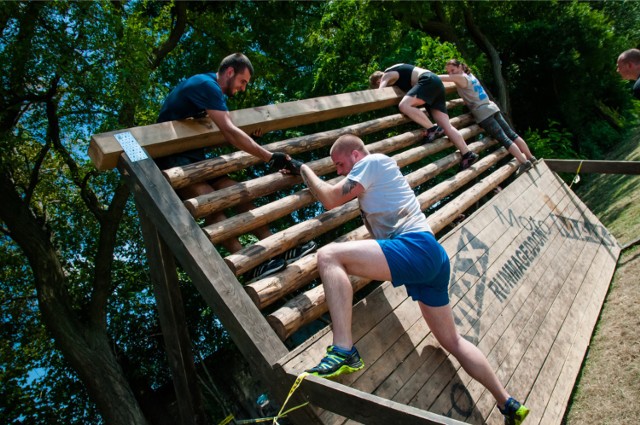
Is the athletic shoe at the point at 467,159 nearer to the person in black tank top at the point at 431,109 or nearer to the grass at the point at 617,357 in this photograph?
the person in black tank top at the point at 431,109

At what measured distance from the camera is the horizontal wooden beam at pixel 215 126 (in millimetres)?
3717

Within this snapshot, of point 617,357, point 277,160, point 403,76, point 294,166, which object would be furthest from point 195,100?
point 617,357

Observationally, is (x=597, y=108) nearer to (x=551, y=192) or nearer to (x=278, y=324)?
(x=551, y=192)

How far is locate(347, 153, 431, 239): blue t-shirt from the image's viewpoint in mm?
3256

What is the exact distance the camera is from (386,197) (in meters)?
3.31

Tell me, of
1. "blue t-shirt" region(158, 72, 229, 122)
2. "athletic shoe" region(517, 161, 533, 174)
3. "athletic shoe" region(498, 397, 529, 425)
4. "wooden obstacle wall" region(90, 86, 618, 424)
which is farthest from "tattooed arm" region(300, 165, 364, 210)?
"athletic shoe" region(517, 161, 533, 174)

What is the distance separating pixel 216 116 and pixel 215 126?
26 centimetres

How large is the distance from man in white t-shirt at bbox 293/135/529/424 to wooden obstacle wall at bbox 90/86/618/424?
26 centimetres

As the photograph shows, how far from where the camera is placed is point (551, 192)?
23.1 feet

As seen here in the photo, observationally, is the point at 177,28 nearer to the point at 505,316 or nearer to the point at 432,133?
the point at 432,133

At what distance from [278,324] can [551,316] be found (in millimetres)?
3193

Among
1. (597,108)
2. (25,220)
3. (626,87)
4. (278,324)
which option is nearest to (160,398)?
(25,220)

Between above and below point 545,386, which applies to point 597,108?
above

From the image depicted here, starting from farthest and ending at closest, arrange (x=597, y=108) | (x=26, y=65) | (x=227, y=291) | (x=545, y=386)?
(x=597, y=108) < (x=26, y=65) < (x=545, y=386) < (x=227, y=291)
